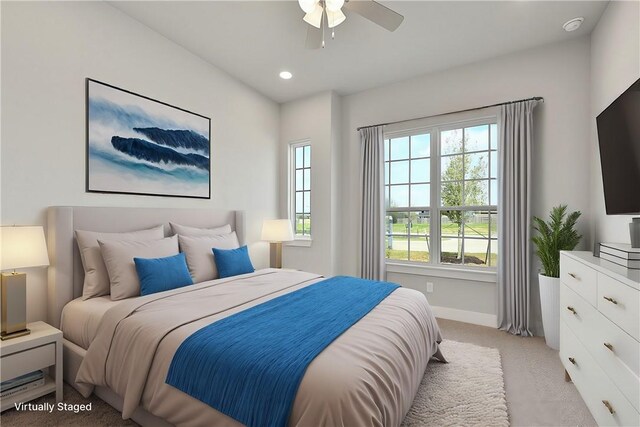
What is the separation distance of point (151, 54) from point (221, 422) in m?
3.19

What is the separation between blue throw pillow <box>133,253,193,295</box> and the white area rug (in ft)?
6.22

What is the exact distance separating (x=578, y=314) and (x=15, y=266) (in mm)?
3537

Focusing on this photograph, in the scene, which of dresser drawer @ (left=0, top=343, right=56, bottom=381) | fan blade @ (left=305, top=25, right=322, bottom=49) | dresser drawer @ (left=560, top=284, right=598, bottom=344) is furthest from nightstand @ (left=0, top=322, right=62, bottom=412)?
dresser drawer @ (left=560, top=284, right=598, bottom=344)

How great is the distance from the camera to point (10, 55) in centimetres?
213

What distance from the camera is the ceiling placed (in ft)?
8.52

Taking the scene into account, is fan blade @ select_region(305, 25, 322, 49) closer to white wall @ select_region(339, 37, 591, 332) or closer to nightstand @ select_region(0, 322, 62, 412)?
white wall @ select_region(339, 37, 591, 332)

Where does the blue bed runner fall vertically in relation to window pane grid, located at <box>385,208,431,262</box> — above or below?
below

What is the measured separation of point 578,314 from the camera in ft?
6.46

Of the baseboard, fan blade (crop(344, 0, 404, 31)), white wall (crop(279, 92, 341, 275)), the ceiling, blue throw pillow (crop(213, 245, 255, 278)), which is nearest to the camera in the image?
fan blade (crop(344, 0, 404, 31))

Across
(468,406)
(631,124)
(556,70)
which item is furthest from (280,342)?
(556,70)

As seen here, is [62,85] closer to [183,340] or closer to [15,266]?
[15,266]

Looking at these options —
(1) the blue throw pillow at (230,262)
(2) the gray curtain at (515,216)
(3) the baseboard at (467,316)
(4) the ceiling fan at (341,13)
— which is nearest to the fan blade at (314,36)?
(4) the ceiling fan at (341,13)

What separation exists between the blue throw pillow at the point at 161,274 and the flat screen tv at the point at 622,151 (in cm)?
307

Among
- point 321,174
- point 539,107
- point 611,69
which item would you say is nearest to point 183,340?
point 321,174
